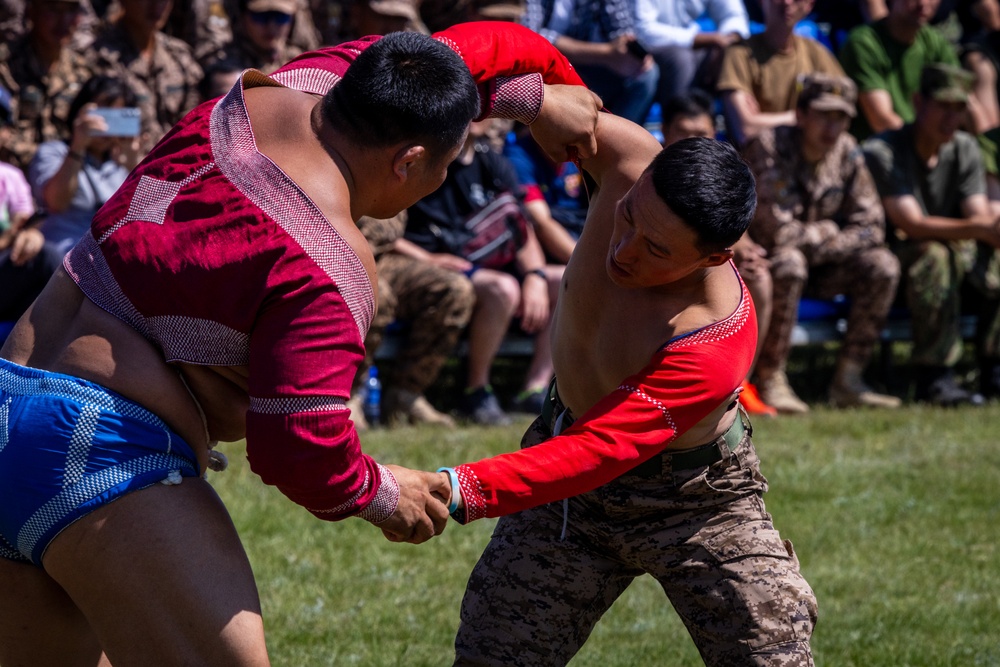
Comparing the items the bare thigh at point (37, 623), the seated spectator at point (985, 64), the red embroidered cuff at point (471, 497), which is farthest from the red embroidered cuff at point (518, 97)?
the seated spectator at point (985, 64)

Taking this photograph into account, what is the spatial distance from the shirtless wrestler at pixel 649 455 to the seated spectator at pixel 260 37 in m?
4.71

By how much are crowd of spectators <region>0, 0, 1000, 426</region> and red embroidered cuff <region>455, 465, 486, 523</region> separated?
14.1 ft

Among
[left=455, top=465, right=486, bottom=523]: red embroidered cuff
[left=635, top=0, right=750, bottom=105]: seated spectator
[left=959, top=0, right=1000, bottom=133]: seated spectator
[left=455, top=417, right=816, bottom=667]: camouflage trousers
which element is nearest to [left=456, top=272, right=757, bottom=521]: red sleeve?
[left=455, top=465, right=486, bottom=523]: red embroidered cuff

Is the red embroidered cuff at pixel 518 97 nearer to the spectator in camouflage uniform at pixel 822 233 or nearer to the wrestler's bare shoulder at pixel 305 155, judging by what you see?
the wrestler's bare shoulder at pixel 305 155

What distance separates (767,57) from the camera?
9.04 m

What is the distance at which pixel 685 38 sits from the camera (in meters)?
9.13

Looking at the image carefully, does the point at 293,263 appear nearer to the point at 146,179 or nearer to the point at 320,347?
the point at 320,347

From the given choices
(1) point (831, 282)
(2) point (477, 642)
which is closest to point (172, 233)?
(2) point (477, 642)

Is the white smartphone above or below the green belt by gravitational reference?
below

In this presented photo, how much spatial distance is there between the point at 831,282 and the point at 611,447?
6.21 m

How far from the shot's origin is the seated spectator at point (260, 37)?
7.54 metres

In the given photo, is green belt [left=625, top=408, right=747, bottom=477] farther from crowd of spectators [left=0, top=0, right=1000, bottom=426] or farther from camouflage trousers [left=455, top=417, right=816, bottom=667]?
crowd of spectators [left=0, top=0, right=1000, bottom=426]

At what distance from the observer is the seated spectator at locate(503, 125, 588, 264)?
8.14 meters

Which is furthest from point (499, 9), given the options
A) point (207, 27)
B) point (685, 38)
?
point (207, 27)
